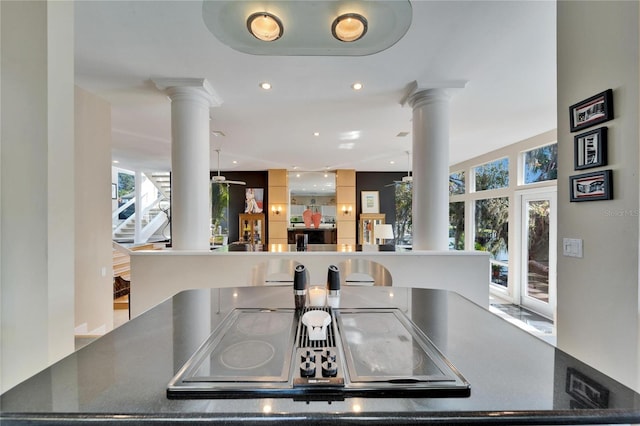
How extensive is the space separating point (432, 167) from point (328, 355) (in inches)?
105

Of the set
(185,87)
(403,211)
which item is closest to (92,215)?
(185,87)

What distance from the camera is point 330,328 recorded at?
3.39 ft

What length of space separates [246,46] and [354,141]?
412cm

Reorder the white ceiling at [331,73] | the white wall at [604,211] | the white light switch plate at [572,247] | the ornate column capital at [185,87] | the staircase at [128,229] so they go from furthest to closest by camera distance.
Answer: the staircase at [128,229], the ornate column capital at [185,87], the white ceiling at [331,73], the white light switch plate at [572,247], the white wall at [604,211]

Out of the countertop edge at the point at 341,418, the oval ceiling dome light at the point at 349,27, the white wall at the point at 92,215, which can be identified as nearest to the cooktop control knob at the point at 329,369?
A: the countertop edge at the point at 341,418

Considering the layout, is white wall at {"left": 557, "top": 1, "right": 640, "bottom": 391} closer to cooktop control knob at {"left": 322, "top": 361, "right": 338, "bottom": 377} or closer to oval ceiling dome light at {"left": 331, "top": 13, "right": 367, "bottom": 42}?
oval ceiling dome light at {"left": 331, "top": 13, "right": 367, "bottom": 42}

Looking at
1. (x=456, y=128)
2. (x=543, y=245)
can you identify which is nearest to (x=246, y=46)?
(x=456, y=128)

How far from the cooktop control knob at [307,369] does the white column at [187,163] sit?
258 cm

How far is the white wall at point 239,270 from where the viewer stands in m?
2.87

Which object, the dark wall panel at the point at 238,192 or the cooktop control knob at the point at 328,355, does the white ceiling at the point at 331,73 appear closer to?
the cooktop control knob at the point at 328,355

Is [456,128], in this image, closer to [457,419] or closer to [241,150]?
[241,150]

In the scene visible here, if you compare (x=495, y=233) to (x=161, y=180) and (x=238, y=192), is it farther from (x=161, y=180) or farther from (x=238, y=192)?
(x=161, y=180)

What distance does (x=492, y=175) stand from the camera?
582 centimetres

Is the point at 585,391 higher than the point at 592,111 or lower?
lower
